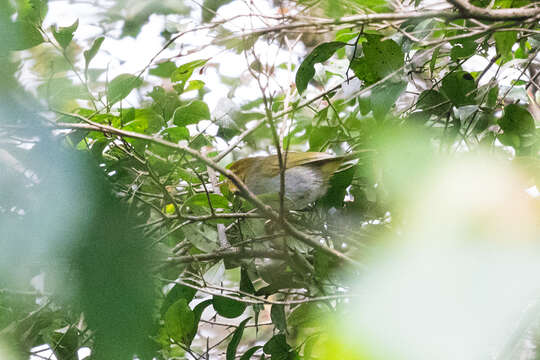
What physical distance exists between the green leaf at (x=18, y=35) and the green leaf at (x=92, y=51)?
133 millimetres

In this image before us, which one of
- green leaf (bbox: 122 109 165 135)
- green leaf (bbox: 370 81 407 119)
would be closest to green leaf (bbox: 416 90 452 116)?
green leaf (bbox: 370 81 407 119)

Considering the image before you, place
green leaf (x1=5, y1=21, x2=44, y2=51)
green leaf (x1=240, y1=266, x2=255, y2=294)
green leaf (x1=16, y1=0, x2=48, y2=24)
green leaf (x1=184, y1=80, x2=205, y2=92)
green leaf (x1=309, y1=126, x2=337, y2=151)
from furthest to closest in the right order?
green leaf (x1=184, y1=80, x2=205, y2=92), green leaf (x1=309, y1=126, x2=337, y2=151), green leaf (x1=240, y1=266, x2=255, y2=294), green leaf (x1=16, y1=0, x2=48, y2=24), green leaf (x1=5, y1=21, x2=44, y2=51)

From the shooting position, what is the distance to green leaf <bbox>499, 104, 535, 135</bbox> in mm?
1217

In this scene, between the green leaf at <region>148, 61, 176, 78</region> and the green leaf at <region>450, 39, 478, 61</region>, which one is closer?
the green leaf at <region>450, 39, 478, 61</region>

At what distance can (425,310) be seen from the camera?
980 millimetres

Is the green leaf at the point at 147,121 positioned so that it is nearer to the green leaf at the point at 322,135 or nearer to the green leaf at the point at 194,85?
the green leaf at the point at 194,85

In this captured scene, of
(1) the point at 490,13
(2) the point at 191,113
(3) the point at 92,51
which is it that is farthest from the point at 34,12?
(1) the point at 490,13

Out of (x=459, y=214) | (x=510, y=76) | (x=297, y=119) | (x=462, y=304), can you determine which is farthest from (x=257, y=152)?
(x=462, y=304)

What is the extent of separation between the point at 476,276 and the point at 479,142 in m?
0.51

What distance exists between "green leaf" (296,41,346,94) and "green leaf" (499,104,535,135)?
1.41ft

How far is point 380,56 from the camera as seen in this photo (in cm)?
114

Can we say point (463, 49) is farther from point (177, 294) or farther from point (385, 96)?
point (177, 294)

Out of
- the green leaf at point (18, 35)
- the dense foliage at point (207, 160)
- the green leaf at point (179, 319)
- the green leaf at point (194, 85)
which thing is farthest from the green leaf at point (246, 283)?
the green leaf at point (18, 35)

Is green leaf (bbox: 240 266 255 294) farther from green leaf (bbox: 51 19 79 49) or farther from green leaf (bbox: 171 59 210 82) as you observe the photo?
green leaf (bbox: 51 19 79 49)
